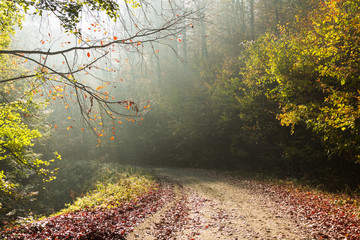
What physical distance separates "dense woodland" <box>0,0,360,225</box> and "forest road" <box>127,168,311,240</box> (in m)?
3.72

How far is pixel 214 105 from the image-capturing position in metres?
20.6

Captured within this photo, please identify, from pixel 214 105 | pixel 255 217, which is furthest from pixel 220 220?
pixel 214 105

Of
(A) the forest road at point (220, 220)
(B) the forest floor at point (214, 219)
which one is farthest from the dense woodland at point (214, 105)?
(A) the forest road at point (220, 220)

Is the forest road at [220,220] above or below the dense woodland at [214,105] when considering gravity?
below

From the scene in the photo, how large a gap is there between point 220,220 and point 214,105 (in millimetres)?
14464

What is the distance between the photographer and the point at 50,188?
1902 cm

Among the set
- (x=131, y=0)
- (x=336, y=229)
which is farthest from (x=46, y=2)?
(x=336, y=229)

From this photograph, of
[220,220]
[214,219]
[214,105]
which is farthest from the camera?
[214,105]

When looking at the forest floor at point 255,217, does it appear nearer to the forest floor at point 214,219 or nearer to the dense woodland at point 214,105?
the forest floor at point 214,219

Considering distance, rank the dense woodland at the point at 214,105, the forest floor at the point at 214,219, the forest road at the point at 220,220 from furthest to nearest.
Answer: the dense woodland at the point at 214,105 → the forest road at the point at 220,220 → the forest floor at the point at 214,219

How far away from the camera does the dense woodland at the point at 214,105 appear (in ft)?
21.5

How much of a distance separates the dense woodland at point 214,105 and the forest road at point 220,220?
372cm

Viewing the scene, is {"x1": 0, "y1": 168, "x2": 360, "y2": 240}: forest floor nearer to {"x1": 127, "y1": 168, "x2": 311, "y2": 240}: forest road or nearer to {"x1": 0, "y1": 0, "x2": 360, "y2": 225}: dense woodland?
{"x1": 127, "y1": 168, "x2": 311, "y2": 240}: forest road

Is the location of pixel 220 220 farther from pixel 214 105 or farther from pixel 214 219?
pixel 214 105
